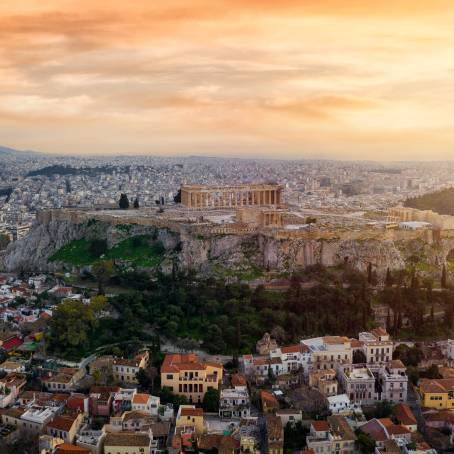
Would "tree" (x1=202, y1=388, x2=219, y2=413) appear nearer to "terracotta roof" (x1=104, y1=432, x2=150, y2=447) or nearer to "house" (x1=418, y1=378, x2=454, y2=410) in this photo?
"terracotta roof" (x1=104, y1=432, x2=150, y2=447)

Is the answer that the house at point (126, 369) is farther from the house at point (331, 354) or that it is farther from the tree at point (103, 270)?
the tree at point (103, 270)

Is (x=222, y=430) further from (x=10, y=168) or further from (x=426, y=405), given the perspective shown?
(x=10, y=168)

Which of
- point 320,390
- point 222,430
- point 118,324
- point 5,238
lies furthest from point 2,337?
point 5,238

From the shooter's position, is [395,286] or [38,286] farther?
[38,286]

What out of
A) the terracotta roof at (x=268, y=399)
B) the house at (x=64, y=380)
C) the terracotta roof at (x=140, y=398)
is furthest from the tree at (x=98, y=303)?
the terracotta roof at (x=268, y=399)

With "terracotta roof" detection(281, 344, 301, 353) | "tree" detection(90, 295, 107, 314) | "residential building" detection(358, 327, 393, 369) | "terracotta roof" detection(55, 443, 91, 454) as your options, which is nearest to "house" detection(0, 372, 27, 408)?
"terracotta roof" detection(55, 443, 91, 454)

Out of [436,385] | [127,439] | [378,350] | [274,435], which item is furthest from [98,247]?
[436,385]
